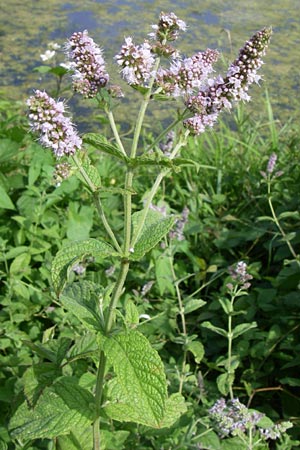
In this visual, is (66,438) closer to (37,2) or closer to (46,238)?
(46,238)

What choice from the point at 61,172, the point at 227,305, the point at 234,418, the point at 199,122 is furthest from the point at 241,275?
the point at 61,172

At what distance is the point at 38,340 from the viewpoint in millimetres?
2475

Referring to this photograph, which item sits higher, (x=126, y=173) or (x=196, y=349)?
(x=126, y=173)

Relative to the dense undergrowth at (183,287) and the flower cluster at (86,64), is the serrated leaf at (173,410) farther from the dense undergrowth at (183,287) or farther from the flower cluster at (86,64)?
the flower cluster at (86,64)

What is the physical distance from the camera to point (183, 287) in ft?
9.89

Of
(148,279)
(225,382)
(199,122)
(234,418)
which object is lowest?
(148,279)

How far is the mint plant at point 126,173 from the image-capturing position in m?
1.28

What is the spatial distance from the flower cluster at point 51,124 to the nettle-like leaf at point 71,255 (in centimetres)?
23

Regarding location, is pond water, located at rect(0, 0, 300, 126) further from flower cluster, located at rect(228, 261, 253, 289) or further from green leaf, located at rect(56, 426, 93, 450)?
green leaf, located at rect(56, 426, 93, 450)

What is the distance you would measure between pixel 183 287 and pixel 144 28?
13.3ft

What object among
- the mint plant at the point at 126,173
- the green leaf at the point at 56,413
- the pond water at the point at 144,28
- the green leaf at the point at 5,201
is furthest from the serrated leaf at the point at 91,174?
the pond water at the point at 144,28

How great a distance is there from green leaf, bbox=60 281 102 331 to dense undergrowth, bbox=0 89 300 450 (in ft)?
1.00

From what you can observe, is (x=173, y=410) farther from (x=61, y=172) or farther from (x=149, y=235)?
(x=61, y=172)

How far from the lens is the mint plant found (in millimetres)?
1275
